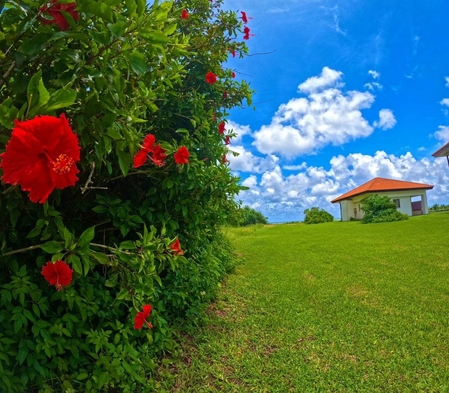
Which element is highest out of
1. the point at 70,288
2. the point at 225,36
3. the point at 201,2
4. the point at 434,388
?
the point at 201,2

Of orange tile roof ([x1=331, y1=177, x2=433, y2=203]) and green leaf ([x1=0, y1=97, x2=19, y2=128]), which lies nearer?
green leaf ([x1=0, y1=97, x2=19, y2=128])

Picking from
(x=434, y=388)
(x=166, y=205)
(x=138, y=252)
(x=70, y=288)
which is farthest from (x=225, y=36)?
(x=434, y=388)

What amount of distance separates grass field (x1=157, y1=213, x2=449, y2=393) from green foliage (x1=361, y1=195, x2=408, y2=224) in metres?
7.99

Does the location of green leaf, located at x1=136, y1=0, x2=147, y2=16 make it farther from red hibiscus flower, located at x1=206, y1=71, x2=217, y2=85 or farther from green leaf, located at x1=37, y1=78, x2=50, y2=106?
red hibiscus flower, located at x1=206, y1=71, x2=217, y2=85

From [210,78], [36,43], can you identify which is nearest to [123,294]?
[36,43]

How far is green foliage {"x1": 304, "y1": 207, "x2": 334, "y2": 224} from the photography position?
19.5 metres

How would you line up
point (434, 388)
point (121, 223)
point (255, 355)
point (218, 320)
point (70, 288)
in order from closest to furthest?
1. point (70, 288)
2. point (121, 223)
3. point (434, 388)
4. point (255, 355)
5. point (218, 320)

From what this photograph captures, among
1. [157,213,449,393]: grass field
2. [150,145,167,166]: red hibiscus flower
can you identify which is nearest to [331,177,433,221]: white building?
[157,213,449,393]: grass field

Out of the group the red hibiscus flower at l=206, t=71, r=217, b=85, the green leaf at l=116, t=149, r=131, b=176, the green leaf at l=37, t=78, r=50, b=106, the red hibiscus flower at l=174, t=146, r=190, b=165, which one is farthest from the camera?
the red hibiscus flower at l=206, t=71, r=217, b=85

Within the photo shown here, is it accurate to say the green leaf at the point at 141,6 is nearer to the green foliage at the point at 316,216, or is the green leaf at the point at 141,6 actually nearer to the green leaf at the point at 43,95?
the green leaf at the point at 43,95

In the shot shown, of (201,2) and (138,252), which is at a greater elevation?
(201,2)

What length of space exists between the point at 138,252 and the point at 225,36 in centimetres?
267

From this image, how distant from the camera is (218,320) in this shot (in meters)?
3.41

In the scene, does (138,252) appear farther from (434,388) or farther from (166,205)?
(434,388)
